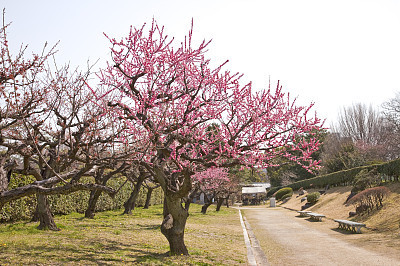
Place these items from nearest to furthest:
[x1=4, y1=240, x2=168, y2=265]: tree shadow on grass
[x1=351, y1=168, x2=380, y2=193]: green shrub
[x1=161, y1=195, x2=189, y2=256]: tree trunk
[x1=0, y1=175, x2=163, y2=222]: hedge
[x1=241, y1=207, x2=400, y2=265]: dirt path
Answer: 1. [x1=4, y1=240, x2=168, y2=265]: tree shadow on grass
2. [x1=161, y1=195, x2=189, y2=256]: tree trunk
3. [x1=241, y1=207, x2=400, y2=265]: dirt path
4. [x1=0, y1=175, x2=163, y2=222]: hedge
5. [x1=351, y1=168, x2=380, y2=193]: green shrub

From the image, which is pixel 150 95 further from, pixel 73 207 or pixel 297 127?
pixel 73 207

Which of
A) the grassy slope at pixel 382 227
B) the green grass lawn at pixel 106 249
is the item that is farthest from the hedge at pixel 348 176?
→ the green grass lawn at pixel 106 249

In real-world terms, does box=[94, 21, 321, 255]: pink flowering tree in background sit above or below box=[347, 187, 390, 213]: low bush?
above

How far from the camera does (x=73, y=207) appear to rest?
18750 mm

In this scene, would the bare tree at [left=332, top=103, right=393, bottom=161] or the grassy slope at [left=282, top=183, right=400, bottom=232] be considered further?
the bare tree at [left=332, top=103, right=393, bottom=161]

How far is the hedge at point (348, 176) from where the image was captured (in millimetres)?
21266

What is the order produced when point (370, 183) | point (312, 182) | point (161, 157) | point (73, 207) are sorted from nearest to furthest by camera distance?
point (161, 157)
point (73, 207)
point (370, 183)
point (312, 182)

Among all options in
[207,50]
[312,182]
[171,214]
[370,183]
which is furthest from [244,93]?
[312,182]

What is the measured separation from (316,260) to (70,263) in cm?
642

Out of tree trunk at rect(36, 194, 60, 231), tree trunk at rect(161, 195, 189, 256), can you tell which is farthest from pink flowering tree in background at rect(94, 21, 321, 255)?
tree trunk at rect(36, 194, 60, 231)

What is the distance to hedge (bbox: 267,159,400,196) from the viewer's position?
21266mm

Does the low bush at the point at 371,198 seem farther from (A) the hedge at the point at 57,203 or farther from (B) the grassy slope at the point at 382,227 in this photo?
(A) the hedge at the point at 57,203

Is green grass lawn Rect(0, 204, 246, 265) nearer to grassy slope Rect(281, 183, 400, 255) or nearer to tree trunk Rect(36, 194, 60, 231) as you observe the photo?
tree trunk Rect(36, 194, 60, 231)

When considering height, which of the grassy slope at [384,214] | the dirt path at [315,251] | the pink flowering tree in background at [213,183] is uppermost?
the pink flowering tree in background at [213,183]
